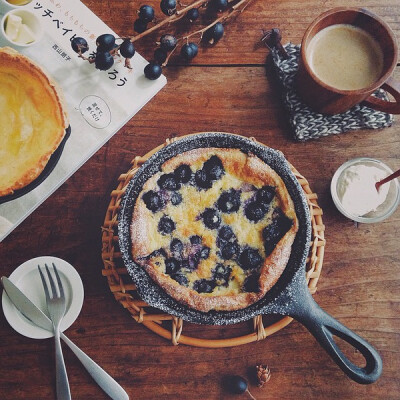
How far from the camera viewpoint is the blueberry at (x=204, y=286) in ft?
4.39

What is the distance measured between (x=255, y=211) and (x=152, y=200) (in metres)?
0.28

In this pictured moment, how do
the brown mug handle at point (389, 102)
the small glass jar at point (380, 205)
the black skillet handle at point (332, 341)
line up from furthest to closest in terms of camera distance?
the small glass jar at point (380, 205) → the brown mug handle at point (389, 102) → the black skillet handle at point (332, 341)

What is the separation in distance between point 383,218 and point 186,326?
68cm

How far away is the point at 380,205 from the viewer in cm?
153

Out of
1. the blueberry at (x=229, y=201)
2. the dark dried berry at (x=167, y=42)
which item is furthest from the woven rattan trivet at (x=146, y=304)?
the dark dried berry at (x=167, y=42)

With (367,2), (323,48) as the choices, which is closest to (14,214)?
(323,48)

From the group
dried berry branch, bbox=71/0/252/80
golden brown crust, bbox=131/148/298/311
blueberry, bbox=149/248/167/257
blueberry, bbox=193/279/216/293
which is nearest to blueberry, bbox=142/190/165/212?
golden brown crust, bbox=131/148/298/311

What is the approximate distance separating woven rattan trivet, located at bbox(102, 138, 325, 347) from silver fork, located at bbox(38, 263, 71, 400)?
0.15 m

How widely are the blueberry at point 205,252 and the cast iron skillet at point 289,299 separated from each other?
0.14 meters

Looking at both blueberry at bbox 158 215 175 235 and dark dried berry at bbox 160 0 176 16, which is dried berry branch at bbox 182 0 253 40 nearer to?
dark dried berry at bbox 160 0 176 16

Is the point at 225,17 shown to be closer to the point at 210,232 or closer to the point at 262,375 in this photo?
the point at 210,232

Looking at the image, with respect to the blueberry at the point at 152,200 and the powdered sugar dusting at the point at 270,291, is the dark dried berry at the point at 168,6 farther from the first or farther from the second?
the blueberry at the point at 152,200

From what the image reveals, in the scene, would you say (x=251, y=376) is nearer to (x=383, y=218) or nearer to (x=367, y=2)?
(x=383, y=218)

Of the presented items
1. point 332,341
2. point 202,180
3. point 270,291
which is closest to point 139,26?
point 202,180
